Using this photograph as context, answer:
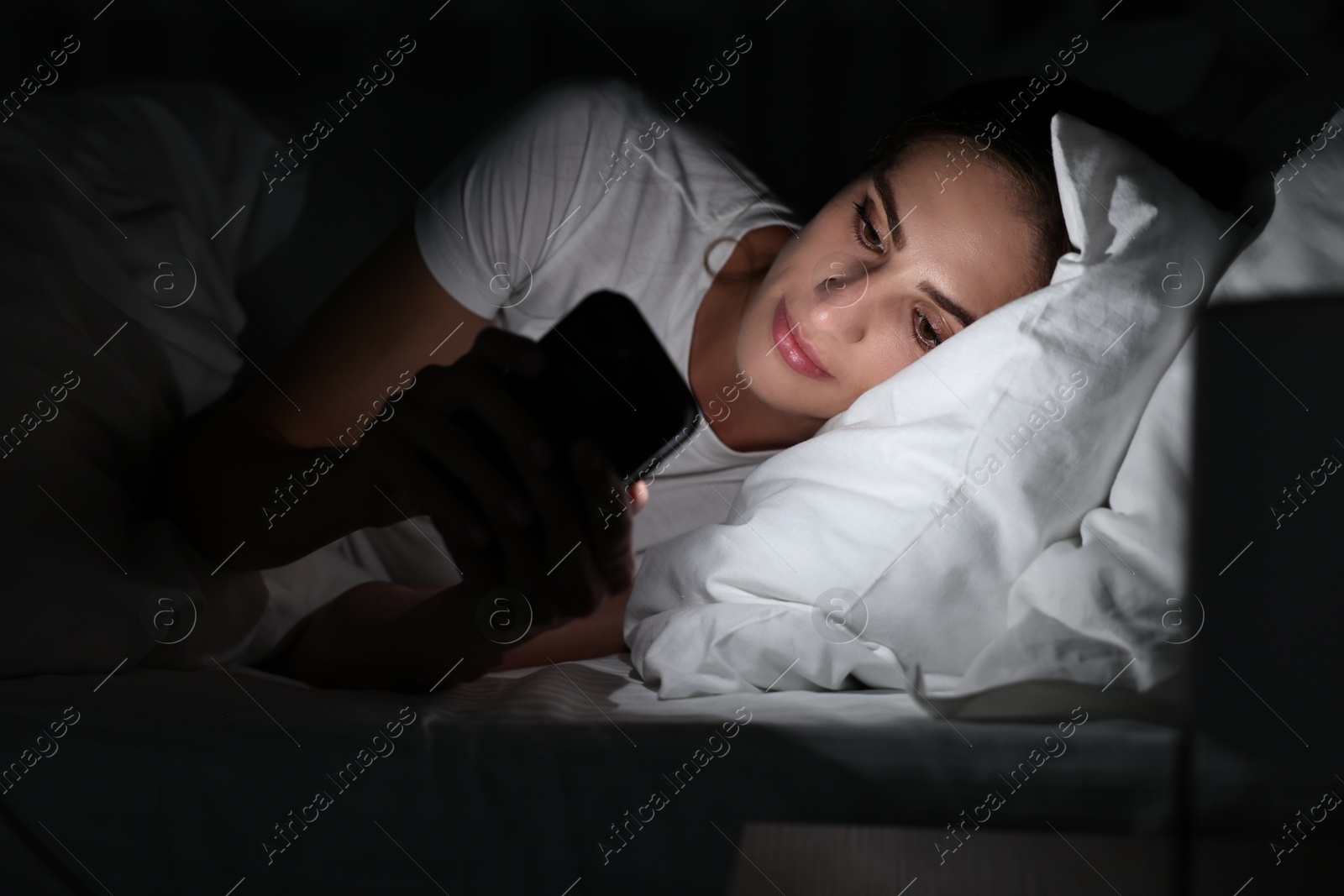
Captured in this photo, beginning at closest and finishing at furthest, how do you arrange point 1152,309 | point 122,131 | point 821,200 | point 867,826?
point 867,826, point 1152,309, point 122,131, point 821,200

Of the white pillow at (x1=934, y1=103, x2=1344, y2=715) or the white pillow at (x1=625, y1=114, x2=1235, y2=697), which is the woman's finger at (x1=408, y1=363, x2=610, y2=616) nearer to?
the white pillow at (x1=625, y1=114, x2=1235, y2=697)

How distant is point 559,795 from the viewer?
43 cm

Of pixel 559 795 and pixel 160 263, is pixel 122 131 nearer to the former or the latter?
pixel 160 263

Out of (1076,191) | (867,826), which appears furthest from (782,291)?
(867,826)

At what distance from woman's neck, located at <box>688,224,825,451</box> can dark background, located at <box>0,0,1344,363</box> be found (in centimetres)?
14

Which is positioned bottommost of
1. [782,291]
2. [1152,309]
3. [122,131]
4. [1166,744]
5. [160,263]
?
[1166,744]

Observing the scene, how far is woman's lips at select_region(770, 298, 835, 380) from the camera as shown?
617mm

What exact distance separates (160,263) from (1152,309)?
0.73 meters

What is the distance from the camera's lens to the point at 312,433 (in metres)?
0.55

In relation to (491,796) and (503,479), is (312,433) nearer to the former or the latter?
(503,479)

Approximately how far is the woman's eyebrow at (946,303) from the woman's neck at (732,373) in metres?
0.13

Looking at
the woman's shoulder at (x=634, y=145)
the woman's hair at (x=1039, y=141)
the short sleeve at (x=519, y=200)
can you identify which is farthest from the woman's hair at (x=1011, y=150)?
the short sleeve at (x=519, y=200)

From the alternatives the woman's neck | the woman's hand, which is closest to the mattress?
the woman's hand

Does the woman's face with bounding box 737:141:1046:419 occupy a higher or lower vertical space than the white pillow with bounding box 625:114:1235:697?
higher
